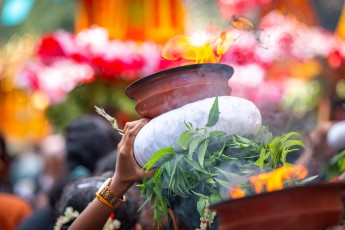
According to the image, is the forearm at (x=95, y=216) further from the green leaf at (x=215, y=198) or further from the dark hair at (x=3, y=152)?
the dark hair at (x=3, y=152)

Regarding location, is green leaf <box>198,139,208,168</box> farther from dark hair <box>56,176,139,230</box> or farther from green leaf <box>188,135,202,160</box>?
dark hair <box>56,176,139,230</box>

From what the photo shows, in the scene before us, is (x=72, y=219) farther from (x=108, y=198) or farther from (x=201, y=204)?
(x=201, y=204)

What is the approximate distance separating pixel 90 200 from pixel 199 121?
3.34ft

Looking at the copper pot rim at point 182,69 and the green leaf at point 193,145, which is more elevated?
the copper pot rim at point 182,69

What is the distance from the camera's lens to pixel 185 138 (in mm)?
2684

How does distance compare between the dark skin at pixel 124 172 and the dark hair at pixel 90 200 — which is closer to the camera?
the dark skin at pixel 124 172

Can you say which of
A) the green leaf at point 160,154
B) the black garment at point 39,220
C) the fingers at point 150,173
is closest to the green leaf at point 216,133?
the green leaf at point 160,154

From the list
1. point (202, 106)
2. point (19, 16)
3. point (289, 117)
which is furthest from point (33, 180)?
point (202, 106)

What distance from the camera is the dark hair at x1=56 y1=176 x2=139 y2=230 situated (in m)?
3.57

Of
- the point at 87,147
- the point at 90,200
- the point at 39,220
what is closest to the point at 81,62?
the point at 87,147

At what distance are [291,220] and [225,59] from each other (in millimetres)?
1389

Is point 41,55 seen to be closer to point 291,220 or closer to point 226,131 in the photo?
point 226,131

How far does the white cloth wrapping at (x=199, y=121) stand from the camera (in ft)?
8.87

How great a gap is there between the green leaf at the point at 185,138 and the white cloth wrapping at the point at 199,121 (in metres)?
0.02
